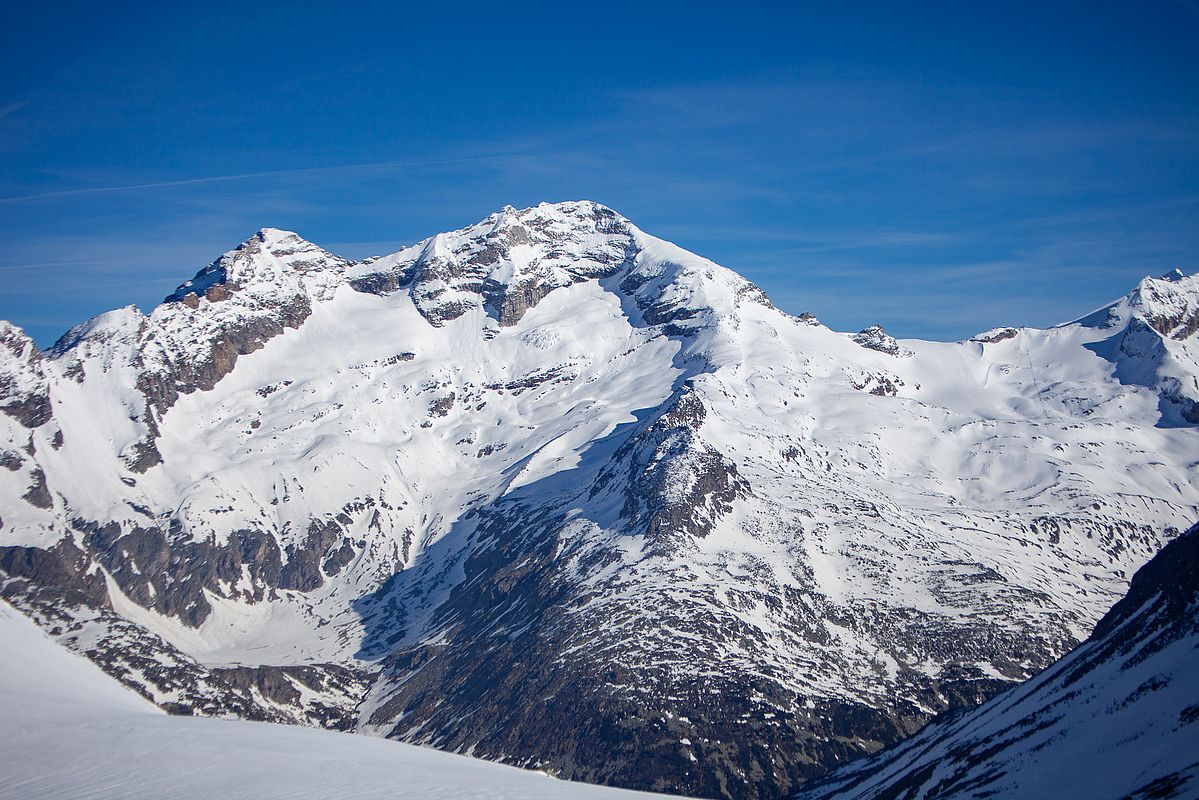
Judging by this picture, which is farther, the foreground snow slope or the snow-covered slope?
the snow-covered slope

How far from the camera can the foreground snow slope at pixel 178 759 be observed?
1821 inches

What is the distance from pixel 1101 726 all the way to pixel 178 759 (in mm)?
59183

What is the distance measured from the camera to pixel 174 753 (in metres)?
51.4

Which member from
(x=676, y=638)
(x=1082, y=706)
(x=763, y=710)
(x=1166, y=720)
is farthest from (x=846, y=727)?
(x=1166, y=720)

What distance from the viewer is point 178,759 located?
50.6 meters

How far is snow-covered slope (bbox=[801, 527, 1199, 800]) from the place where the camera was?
199 feet

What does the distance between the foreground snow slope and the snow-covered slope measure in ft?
92.8

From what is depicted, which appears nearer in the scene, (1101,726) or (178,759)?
(178,759)

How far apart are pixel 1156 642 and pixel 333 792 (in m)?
62.6

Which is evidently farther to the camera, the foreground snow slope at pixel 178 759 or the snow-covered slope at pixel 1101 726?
the snow-covered slope at pixel 1101 726

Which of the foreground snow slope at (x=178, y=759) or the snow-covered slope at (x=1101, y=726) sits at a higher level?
the foreground snow slope at (x=178, y=759)

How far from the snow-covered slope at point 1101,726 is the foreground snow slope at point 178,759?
28271mm

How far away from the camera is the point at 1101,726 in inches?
2859

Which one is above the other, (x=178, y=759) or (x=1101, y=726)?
(x=178, y=759)
